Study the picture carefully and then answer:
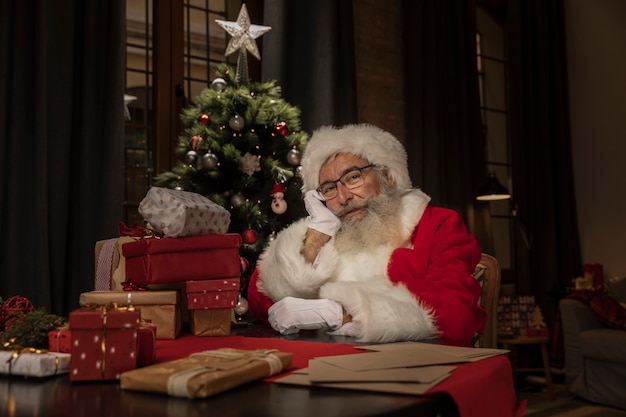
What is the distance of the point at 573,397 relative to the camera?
15.3ft

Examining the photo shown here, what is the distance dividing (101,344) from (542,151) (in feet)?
18.4

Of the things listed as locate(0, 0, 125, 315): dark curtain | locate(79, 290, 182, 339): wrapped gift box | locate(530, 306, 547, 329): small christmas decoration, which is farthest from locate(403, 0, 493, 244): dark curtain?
locate(79, 290, 182, 339): wrapped gift box

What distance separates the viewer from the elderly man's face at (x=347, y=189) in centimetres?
215

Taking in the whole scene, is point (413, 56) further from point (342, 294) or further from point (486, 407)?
point (486, 407)

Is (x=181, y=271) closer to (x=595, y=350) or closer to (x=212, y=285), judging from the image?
(x=212, y=285)

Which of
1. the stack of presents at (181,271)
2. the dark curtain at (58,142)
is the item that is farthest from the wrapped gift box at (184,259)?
the dark curtain at (58,142)

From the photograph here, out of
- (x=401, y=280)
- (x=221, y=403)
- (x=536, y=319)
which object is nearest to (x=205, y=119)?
(x=401, y=280)

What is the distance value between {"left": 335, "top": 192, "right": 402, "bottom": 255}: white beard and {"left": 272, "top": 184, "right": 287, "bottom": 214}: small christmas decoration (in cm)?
108

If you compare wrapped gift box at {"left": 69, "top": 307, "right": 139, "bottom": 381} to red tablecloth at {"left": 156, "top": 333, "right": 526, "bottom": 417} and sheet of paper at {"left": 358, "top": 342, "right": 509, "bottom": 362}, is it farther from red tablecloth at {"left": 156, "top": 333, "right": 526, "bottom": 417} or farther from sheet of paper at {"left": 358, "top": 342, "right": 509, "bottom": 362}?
sheet of paper at {"left": 358, "top": 342, "right": 509, "bottom": 362}

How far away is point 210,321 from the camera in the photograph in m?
1.49

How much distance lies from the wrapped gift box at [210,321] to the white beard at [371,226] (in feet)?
2.19

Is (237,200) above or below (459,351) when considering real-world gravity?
above

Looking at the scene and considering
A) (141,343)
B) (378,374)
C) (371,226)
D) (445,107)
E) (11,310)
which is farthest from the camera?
(445,107)

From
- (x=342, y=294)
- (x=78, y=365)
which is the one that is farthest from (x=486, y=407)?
(x=342, y=294)
